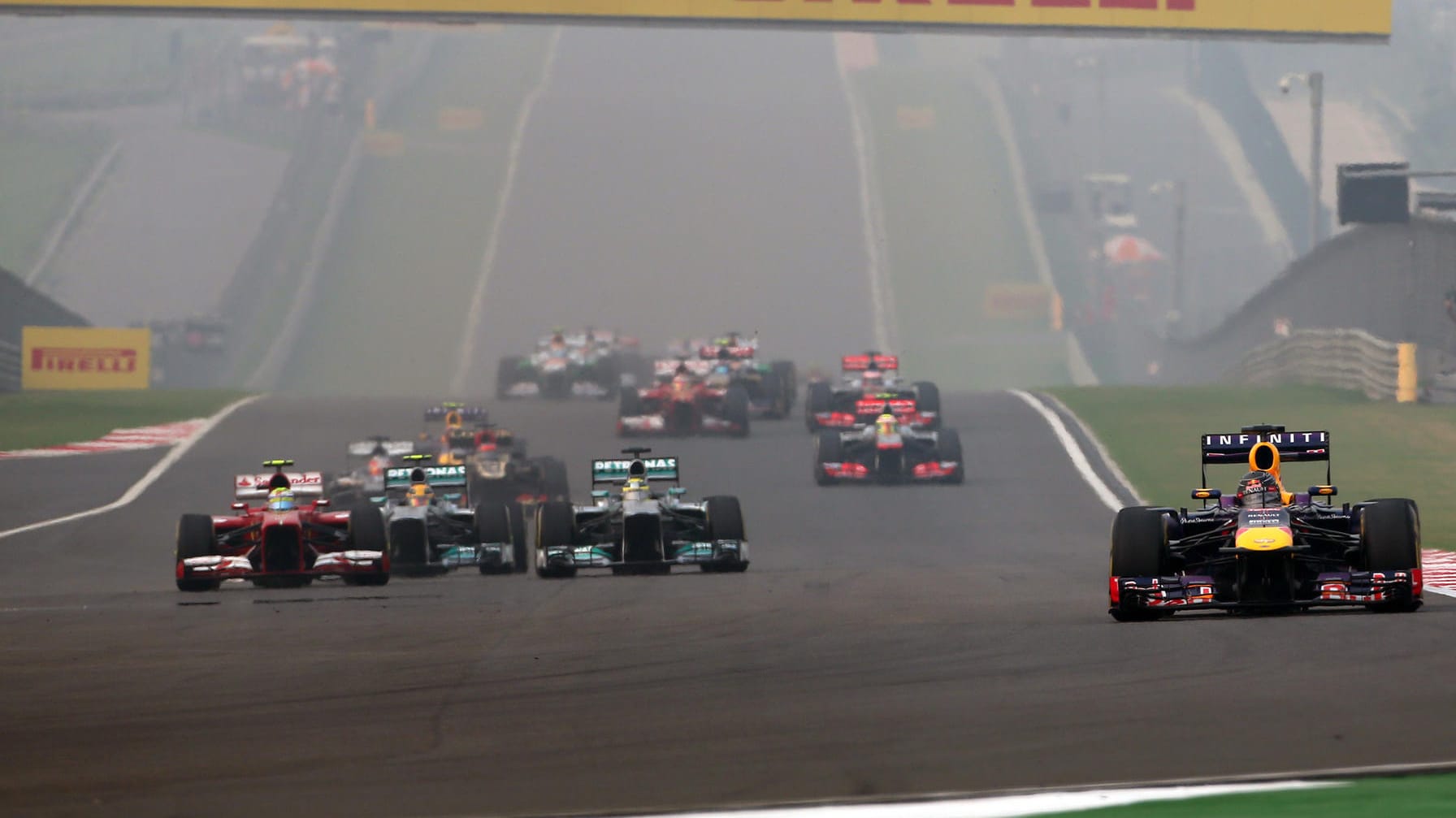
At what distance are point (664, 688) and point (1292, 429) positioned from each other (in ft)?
93.6

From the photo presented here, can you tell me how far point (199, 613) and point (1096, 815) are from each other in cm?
1060

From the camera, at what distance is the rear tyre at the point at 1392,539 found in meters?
15.8

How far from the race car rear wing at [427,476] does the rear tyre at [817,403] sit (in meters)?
15.9

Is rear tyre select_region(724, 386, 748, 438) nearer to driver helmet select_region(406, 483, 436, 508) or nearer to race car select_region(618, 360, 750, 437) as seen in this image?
race car select_region(618, 360, 750, 437)

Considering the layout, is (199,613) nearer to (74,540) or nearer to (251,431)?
(74,540)

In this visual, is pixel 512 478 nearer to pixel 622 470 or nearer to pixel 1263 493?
pixel 622 470

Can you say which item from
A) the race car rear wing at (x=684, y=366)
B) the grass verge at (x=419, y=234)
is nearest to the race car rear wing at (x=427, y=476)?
the race car rear wing at (x=684, y=366)

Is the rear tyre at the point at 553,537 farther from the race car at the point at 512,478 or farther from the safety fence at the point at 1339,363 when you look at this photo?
the safety fence at the point at 1339,363

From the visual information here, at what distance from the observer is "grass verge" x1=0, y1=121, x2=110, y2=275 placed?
8381 cm

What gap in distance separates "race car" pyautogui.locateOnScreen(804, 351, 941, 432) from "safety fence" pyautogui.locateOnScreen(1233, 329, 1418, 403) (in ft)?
30.8

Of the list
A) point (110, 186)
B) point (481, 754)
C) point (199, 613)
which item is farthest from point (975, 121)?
point (481, 754)

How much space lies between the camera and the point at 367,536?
21.7 metres

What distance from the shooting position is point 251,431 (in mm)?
41188

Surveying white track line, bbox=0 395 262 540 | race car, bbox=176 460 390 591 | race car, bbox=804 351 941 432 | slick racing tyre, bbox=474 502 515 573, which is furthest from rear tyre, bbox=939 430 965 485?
race car, bbox=176 460 390 591
